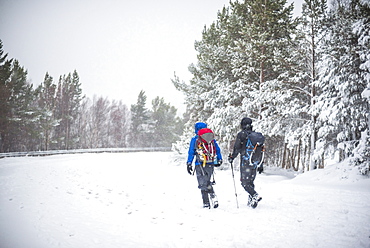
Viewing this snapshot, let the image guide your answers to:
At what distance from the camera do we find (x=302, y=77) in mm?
11375

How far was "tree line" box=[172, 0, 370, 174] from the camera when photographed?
9.06 m

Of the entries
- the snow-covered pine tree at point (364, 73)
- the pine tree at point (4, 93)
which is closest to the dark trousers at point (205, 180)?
the snow-covered pine tree at point (364, 73)

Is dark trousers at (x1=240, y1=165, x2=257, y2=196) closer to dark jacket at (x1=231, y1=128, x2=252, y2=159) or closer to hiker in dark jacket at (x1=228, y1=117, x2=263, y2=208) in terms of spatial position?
hiker in dark jacket at (x1=228, y1=117, x2=263, y2=208)

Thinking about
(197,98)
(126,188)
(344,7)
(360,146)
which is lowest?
(126,188)

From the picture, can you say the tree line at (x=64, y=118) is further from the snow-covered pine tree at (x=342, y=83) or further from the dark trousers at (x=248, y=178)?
the snow-covered pine tree at (x=342, y=83)

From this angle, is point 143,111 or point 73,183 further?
point 143,111

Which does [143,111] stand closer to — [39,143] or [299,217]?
[39,143]

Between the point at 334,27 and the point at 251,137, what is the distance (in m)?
8.66

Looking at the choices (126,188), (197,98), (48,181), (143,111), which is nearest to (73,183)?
(48,181)

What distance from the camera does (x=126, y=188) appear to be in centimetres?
800

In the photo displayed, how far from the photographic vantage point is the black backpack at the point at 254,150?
5.52m

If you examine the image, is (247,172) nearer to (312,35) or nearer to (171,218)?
(171,218)

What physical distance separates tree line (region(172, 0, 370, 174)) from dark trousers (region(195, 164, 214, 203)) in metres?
6.03

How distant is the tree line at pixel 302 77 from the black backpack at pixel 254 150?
465cm
